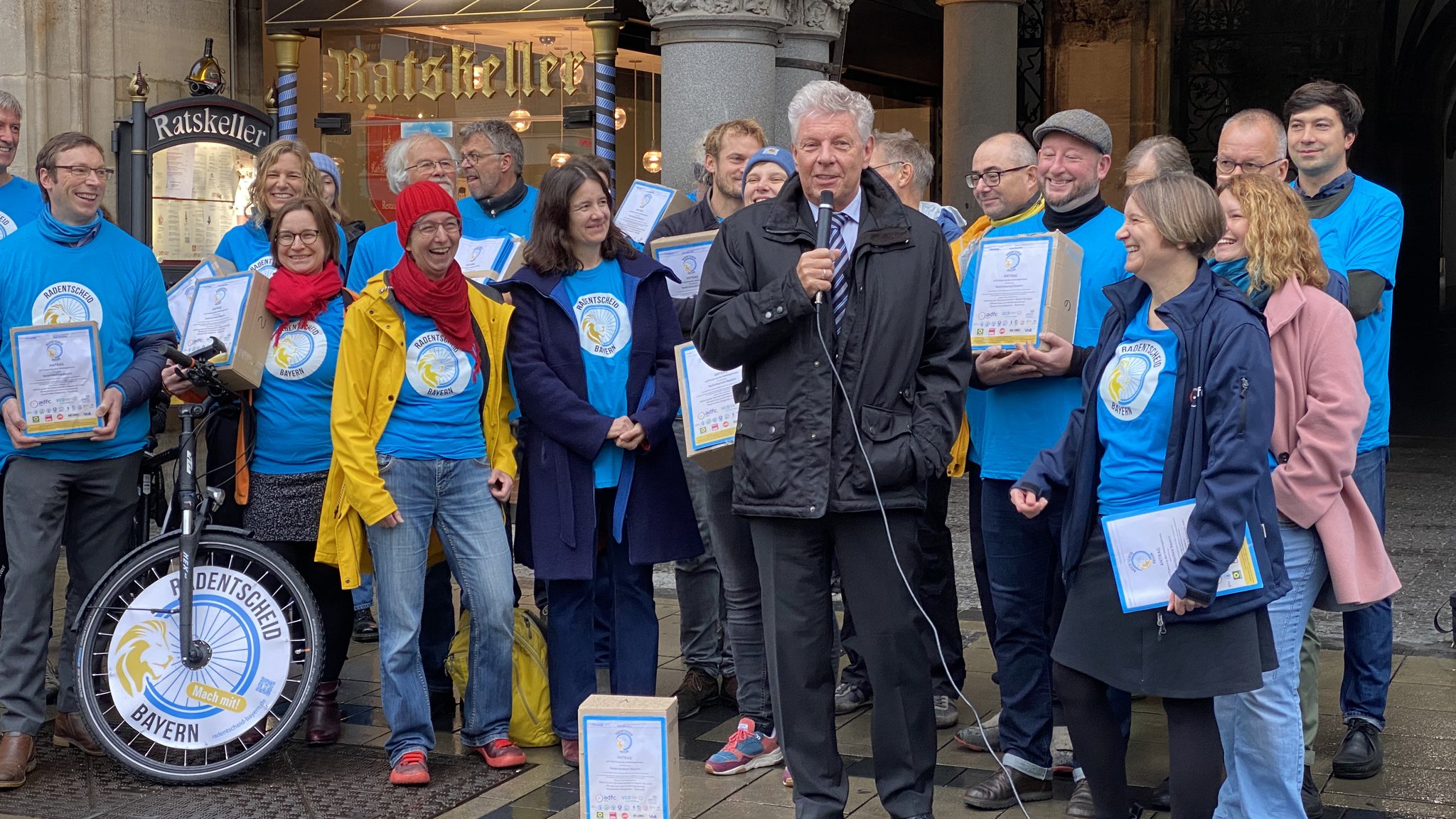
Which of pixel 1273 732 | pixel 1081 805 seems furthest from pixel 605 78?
pixel 1273 732

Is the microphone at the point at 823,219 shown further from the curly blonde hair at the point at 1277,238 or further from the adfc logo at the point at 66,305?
the adfc logo at the point at 66,305

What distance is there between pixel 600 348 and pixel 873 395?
1.38 meters

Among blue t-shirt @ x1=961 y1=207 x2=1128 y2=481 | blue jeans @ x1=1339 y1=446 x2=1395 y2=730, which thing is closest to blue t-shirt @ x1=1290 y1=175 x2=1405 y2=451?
blue jeans @ x1=1339 y1=446 x2=1395 y2=730

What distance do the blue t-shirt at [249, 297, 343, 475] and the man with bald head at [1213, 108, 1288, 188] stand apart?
3003 millimetres

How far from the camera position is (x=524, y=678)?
18.3ft

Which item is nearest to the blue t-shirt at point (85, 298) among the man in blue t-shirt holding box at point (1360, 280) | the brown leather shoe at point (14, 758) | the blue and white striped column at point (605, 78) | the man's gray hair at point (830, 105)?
the brown leather shoe at point (14, 758)

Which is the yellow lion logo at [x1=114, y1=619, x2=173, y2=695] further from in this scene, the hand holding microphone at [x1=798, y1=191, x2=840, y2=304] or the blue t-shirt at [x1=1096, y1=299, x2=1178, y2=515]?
the blue t-shirt at [x1=1096, y1=299, x2=1178, y2=515]

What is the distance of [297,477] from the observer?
18.0 feet

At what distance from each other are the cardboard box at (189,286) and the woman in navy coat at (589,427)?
46.9 inches

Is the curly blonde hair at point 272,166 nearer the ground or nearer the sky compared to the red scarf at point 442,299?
nearer the sky

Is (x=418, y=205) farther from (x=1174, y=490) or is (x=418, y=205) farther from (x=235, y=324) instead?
(x=1174, y=490)

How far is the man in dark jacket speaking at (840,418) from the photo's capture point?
13.8 feet

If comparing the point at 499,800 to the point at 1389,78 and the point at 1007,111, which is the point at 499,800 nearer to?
the point at 1007,111

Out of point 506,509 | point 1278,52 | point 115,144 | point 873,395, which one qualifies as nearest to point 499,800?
point 506,509
